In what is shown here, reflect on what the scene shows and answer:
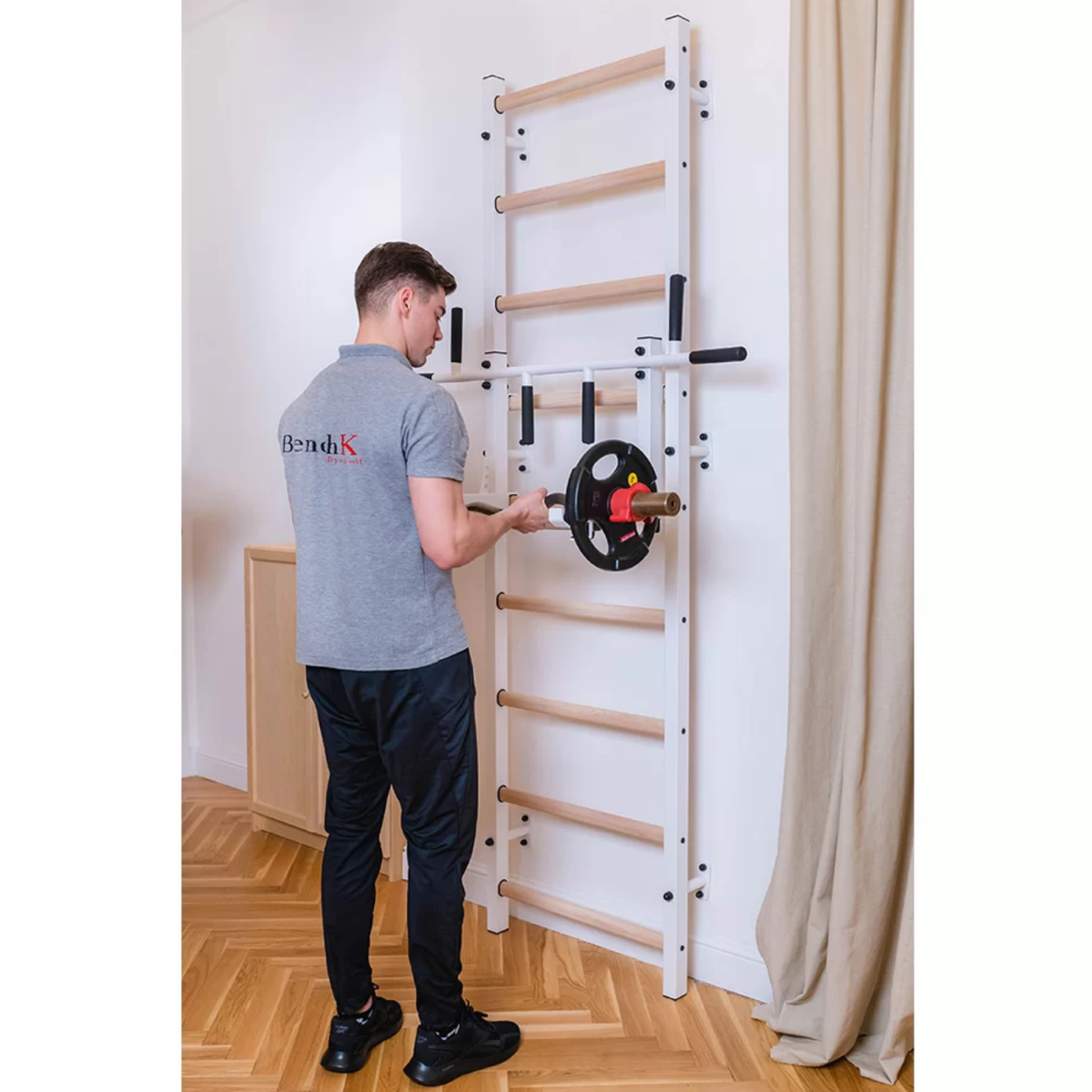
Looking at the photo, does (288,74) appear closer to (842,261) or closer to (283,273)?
(283,273)

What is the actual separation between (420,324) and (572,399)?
0.58 m

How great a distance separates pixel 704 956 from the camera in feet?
8.39

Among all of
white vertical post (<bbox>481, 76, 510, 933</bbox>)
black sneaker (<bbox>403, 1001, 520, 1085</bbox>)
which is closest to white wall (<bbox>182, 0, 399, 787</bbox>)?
white vertical post (<bbox>481, 76, 510, 933</bbox>)

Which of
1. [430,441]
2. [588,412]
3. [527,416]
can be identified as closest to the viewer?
[430,441]

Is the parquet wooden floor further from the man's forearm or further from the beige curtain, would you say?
the man's forearm

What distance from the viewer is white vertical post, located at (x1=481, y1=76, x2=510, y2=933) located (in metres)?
2.78

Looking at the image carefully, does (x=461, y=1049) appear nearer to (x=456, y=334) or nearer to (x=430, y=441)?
(x=430, y=441)

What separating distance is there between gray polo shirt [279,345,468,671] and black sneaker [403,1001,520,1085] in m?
0.80

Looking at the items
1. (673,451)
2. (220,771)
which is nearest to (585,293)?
(673,451)
